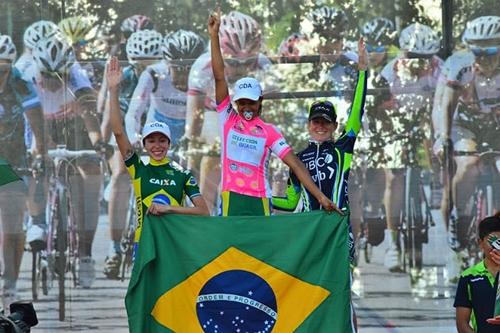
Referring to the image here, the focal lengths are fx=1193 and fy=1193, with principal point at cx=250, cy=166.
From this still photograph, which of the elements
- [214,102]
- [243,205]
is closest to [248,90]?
[243,205]

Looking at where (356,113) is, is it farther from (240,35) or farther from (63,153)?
(63,153)

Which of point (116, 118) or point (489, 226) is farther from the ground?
point (116, 118)

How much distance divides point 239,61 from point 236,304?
254 centimetres

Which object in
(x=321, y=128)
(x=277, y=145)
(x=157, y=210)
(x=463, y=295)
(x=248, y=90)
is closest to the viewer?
(x=157, y=210)

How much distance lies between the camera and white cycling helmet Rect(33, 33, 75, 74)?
7746mm

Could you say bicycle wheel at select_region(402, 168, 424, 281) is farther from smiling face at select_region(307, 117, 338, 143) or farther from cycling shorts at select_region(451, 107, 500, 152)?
smiling face at select_region(307, 117, 338, 143)

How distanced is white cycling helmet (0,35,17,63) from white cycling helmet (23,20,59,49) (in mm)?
92

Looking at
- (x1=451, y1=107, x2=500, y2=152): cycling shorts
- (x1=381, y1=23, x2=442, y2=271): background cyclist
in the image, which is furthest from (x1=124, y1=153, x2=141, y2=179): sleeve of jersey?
(x1=451, y1=107, x2=500, y2=152): cycling shorts

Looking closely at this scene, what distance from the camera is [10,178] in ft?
19.8

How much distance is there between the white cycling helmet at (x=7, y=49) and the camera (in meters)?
7.76

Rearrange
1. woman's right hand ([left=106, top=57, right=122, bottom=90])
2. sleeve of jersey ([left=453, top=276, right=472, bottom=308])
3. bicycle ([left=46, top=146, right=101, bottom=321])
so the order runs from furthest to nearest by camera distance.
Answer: bicycle ([left=46, top=146, right=101, bottom=321]) → woman's right hand ([left=106, top=57, right=122, bottom=90]) → sleeve of jersey ([left=453, top=276, right=472, bottom=308])


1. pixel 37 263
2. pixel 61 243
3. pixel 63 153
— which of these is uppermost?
pixel 63 153

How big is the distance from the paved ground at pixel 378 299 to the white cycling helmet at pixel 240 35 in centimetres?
140

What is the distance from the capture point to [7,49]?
777cm
